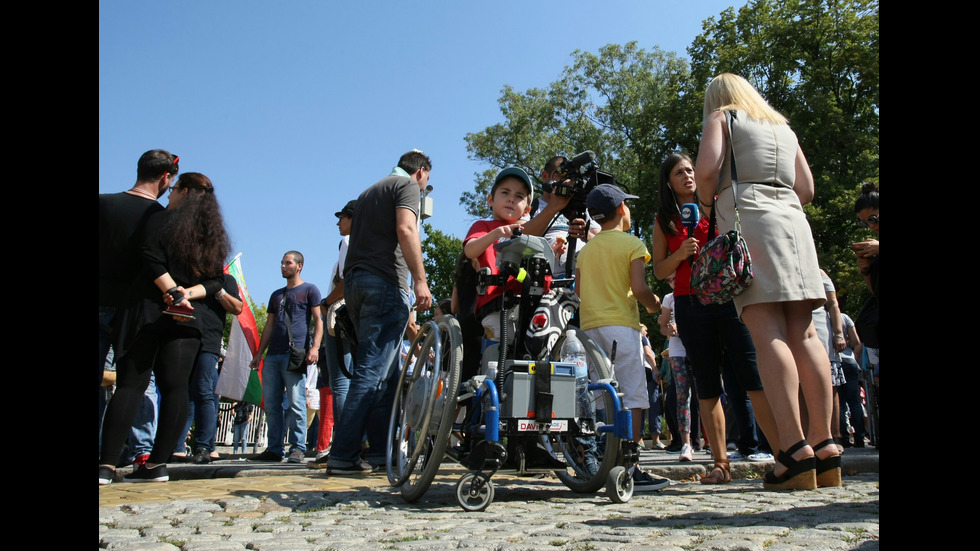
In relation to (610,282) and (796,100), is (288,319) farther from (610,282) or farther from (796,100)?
(796,100)

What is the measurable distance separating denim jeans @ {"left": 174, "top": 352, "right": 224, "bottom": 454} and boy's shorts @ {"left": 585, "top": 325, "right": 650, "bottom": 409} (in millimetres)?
4274

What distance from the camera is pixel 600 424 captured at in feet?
13.8

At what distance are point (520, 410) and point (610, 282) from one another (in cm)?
169

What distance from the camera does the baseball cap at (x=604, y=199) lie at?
534 centimetres

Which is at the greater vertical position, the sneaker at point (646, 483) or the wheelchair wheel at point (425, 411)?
the wheelchair wheel at point (425, 411)

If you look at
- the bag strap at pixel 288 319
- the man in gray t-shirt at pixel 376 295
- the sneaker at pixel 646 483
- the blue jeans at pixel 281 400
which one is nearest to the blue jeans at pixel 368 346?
the man in gray t-shirt at pixel 376 295

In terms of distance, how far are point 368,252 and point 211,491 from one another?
1.89m

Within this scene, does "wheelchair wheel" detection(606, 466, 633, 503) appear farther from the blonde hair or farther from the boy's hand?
the blonde hair

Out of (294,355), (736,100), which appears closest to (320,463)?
(294,355)

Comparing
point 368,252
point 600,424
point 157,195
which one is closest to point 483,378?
point 600,424

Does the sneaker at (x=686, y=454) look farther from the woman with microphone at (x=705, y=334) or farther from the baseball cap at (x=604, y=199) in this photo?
the baseball cap at (x=604, y=199)

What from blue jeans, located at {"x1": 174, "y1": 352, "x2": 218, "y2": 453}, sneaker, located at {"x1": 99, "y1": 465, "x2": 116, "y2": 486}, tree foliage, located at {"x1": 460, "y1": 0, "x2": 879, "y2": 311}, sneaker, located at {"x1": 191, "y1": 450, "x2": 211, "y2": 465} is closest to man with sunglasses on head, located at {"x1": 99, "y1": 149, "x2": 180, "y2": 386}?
sneaker, located at {"x1": 99, "y1": 465, "x2": 116, "y2": 486}

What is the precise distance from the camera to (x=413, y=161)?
6.52 meters

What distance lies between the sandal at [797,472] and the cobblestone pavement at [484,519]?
0.05 metres
